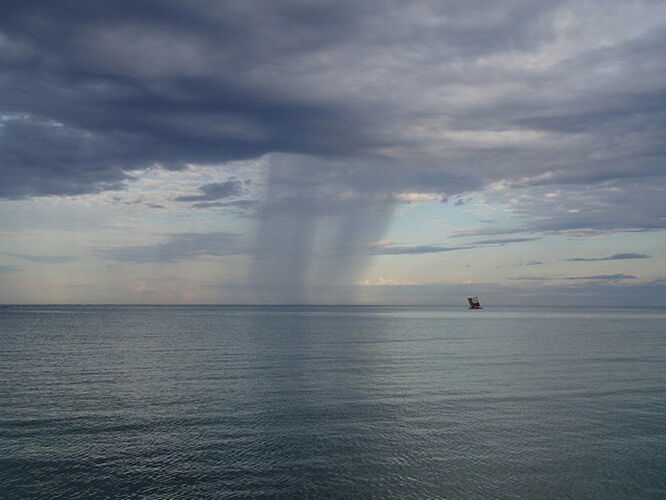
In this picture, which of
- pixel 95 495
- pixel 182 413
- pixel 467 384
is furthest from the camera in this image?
pixel 467 384

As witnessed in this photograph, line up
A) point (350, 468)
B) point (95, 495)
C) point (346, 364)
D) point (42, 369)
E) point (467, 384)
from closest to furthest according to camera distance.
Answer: point (95, 495)
point (350, 468)
point (467, 384)
point (42, 369)
point (346, 364)

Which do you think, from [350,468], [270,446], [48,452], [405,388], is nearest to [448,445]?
[350,468]

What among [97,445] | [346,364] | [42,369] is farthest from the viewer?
[346,364]

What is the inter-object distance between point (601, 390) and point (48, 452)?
4407 centimetres

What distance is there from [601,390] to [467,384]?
1183cm

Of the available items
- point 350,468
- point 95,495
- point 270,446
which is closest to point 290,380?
point 270,446

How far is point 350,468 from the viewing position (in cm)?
2538

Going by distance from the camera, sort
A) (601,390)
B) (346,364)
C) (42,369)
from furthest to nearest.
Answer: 1. (346,364)
2. (42,369)
3. (601,390)

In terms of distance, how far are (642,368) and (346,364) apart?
35.0 metres

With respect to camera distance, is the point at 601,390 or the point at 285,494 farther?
the point at 601,390

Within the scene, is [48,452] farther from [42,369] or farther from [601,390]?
[601,390]

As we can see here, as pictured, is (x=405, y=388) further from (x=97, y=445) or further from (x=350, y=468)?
(x=97, y=445)

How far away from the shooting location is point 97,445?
28266mm

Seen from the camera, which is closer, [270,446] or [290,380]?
[270,446]
